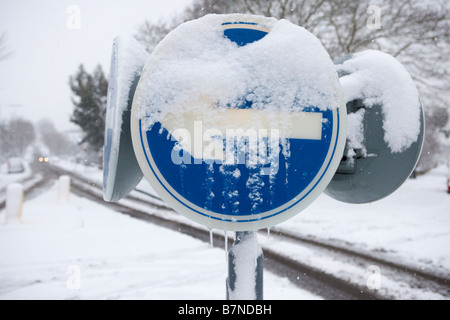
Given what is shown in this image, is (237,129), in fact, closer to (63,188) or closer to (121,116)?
(121,116)

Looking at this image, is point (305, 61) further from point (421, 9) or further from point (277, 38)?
point (421, 9)

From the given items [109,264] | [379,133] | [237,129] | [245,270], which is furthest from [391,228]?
[237,129]

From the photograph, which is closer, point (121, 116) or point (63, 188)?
point (121, 116)

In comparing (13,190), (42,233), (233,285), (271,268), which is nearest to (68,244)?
(42,233)

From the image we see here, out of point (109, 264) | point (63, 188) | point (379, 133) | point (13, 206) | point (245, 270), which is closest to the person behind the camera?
point (245, 270)

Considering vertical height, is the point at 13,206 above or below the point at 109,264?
above

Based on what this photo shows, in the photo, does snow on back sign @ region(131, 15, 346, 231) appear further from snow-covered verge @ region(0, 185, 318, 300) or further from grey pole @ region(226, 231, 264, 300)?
snow-covered verge @ region(0, 185, 318, 300)

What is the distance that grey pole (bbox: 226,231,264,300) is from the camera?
0.91 metres

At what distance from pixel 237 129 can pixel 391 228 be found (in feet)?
24.0

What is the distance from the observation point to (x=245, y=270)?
911 millimetres

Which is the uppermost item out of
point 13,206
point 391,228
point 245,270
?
point 245,270

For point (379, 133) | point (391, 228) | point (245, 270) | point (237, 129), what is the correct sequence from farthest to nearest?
point (391, 228), point (379, 133), point (245, 270), point (237, 129)

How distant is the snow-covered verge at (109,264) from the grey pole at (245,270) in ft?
9.35

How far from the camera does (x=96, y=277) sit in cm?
430
